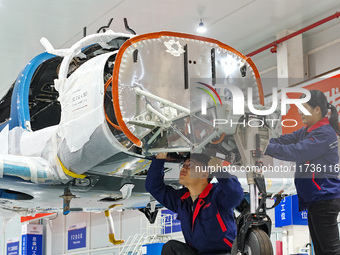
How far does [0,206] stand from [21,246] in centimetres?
1573

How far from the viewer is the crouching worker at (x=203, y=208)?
524cm

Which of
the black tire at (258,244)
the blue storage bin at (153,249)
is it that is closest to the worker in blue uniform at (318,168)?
the black tire at (258,244)

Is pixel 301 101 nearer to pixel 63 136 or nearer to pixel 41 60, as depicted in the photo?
pixel 63 136

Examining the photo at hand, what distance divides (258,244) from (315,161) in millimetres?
1309

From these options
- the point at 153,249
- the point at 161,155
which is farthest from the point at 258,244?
the point at 153,249

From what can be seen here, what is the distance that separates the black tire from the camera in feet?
13.2

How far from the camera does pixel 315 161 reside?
5082mm

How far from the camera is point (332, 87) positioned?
39.6 ft

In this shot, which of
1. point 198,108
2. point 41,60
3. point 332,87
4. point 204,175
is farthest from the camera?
point 332,87

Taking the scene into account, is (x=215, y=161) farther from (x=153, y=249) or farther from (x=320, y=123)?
(x=153, y=249)

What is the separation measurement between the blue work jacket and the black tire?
33.7 inches

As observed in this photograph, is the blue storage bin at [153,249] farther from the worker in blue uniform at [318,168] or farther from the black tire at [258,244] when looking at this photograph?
A: the black tire at [258,244]

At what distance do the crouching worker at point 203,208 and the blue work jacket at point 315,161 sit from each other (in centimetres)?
56

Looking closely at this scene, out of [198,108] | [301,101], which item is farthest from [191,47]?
[301,101]
